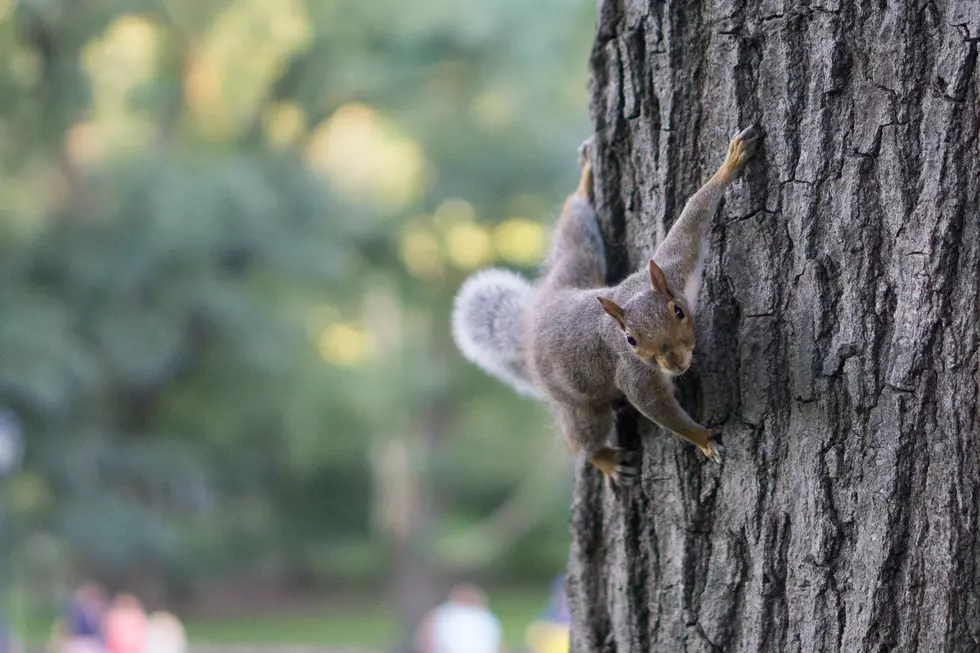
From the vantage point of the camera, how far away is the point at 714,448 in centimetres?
159

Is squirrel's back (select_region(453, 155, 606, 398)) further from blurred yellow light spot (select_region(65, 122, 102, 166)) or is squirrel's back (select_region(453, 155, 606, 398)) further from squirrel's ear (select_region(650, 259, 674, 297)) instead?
blurred yellow light spot (select_region(65, 122, 102, 166))

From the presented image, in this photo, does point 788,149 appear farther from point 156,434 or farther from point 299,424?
point 156,434

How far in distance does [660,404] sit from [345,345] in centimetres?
1228

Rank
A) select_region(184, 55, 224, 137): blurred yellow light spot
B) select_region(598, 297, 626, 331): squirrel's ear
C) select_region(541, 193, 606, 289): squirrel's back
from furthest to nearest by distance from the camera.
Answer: select_region(184, 55, 224, 137): blurred yellow light spot
select_region(541, 193, 606, 289): squirrel's back
select_region(598, 297, 626, 331): squirrel's ear

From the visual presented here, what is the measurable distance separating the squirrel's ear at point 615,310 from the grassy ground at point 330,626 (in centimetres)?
1244

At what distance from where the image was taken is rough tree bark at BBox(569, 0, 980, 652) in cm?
136

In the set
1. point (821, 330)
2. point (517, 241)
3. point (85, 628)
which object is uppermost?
point (517, 241)

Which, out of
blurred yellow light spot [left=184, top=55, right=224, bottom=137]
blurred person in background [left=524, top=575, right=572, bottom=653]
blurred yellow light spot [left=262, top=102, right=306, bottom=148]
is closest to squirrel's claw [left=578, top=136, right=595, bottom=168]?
blurred person in background [left=524, top=575, right=572, bottom=653]

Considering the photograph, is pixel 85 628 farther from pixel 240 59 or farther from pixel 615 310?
pixel 615 310

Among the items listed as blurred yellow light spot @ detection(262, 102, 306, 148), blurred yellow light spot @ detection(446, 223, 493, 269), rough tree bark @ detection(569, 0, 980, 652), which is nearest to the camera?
rough tree bark @ detection(569, 0, 980, 652)

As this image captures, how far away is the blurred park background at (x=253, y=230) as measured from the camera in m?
8.46

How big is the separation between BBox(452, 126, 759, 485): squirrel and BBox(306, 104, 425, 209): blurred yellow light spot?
7641 mm

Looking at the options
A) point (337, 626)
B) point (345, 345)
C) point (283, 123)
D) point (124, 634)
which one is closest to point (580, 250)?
point (124, 634)

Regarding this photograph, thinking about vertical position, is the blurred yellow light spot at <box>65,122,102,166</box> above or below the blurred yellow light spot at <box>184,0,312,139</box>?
below
